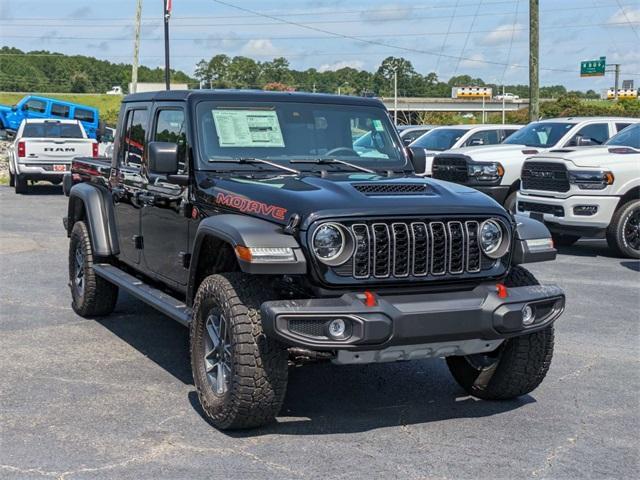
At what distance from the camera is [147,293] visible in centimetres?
640

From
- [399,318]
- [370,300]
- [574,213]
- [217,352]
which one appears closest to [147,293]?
[217,352]

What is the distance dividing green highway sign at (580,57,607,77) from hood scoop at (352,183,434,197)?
84372mm

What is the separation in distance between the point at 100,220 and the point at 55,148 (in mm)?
13863

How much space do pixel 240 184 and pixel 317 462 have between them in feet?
5.87

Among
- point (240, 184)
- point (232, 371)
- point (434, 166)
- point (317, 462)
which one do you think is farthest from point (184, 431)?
point (434, 166)

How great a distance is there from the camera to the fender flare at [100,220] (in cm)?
750

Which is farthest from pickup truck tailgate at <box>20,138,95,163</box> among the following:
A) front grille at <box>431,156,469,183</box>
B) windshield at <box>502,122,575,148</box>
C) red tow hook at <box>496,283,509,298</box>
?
red tow hook at <box>496,283,509,298</box>

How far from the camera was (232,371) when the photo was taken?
15.7 ft

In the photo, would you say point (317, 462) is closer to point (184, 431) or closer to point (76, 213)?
point (184, 431)

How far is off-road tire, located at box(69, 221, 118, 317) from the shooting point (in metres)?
7.67

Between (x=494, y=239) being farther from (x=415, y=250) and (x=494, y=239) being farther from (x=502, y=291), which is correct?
(x=415, y=250)

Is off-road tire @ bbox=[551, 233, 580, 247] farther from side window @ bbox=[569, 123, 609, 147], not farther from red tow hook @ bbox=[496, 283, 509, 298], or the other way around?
red tow hook @ bbox=[496, 283, 509, 298]

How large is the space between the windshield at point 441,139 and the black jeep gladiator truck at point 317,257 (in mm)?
12434

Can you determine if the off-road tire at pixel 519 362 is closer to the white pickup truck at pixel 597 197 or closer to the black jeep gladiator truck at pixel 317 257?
the black jeep gladiator truck at pixel 317 257
